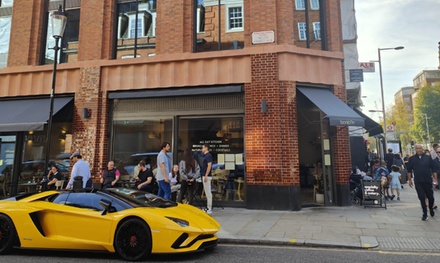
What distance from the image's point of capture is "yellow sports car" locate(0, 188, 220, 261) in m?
4.75

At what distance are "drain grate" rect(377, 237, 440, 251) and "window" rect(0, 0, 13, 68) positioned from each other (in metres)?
15.0

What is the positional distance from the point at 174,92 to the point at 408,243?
779 cm

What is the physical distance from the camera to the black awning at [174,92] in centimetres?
997

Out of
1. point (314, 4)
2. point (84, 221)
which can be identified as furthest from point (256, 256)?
point (314, 4)

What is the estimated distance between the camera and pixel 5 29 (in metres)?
13.0

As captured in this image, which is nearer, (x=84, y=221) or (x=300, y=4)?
(x=84, y=221)

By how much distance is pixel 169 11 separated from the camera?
436 inches

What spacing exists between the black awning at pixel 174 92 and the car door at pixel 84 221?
5.63 m

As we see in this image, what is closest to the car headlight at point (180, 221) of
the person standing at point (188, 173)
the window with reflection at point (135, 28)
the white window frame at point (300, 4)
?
the person standing at point (188, 173)

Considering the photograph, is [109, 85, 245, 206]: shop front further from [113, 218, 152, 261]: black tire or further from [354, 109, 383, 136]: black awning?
[354, 109, 383, 136]: black awning

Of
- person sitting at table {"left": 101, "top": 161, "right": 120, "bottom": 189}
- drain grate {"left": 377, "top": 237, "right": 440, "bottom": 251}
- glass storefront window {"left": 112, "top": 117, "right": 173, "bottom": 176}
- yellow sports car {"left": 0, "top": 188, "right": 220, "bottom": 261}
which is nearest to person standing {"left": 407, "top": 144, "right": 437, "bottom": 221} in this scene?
drain grate {"left": 377, "top": 237, "right": 440, "bottom": 251}

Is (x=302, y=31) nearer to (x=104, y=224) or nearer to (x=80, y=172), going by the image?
(x=80, y=172)

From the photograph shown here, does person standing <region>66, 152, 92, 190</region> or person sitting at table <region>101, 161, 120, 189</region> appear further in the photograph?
person sitting at table <region>101, 161, 120, 189</region>

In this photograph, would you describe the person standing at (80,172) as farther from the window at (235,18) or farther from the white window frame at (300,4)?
the white window frame at (300,4)
